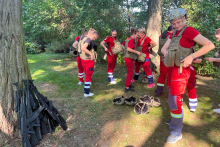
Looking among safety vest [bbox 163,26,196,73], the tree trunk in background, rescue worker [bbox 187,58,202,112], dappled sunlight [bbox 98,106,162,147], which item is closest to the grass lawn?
dappled sunlight [bbox 98,106,162,147]

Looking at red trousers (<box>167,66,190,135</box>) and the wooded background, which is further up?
the wooded background

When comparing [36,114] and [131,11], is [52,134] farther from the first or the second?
[131,11]

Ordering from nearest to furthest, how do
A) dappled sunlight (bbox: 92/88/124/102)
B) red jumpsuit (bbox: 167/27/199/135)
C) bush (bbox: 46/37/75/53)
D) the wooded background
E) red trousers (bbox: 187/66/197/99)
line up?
red jumpsuit (bbox: 167/27/199/135) → red trousers (bbox: 187/66/197/99) → dappled sunlight (bbox: 92/88/124/102) → the wooded background → bush (bbox: 46/37/75/53)

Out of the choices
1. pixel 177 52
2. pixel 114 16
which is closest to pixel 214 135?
pixel 177 52

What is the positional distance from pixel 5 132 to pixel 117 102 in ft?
8.46

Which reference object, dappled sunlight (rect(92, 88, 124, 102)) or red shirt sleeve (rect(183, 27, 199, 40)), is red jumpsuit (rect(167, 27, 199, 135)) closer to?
red shirt sleeve (rect(183, 27, 199, 40))

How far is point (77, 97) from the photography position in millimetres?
4871

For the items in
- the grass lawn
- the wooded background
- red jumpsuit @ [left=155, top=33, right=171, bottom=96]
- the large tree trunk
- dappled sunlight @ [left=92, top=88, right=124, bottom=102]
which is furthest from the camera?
the wooded background

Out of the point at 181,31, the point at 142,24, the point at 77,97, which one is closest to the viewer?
the point at 181,31

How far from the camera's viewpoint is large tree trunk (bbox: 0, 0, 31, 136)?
9.00ft

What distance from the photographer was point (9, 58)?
2.83 meters

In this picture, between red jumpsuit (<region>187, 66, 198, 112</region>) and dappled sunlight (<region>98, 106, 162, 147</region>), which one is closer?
dappled sunlight (<region>98, 106, 162, 147</region>)

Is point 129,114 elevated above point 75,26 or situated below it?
below

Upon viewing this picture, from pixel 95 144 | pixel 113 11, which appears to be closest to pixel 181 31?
pixel 95 144
